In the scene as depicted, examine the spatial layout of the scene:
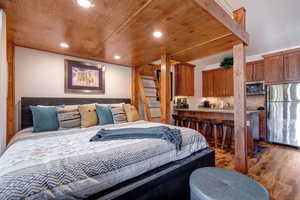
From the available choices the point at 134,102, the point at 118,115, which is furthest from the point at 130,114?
the point at 134,102

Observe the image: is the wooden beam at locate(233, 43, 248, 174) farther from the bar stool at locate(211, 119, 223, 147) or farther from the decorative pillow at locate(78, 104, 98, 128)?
the decorative pillow at locate(78, 104, 98, 128)

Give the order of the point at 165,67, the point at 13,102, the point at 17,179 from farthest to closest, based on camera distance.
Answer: the point at 165,67 → the point at 13,102 → the point at 17,179

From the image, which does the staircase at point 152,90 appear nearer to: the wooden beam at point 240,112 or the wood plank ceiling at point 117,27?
the wood plank ceiling at point 117,27

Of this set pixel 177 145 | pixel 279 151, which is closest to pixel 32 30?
pixel 177 145

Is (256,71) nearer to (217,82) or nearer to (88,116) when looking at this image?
(217,82)

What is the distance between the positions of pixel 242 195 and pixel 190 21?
5.76 ft

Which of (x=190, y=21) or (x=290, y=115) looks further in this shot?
(x=290, y=115)

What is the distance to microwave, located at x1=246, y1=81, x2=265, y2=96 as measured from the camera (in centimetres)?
404

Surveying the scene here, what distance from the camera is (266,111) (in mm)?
3688

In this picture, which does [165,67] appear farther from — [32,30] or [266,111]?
[266,111]

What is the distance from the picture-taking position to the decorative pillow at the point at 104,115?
242 centimetres

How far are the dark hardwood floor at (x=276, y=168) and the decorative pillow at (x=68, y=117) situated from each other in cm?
259

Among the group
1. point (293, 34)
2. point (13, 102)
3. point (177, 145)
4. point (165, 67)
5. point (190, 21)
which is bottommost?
point (177, 145)

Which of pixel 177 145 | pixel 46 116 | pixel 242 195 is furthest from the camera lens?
pixel 46 116
